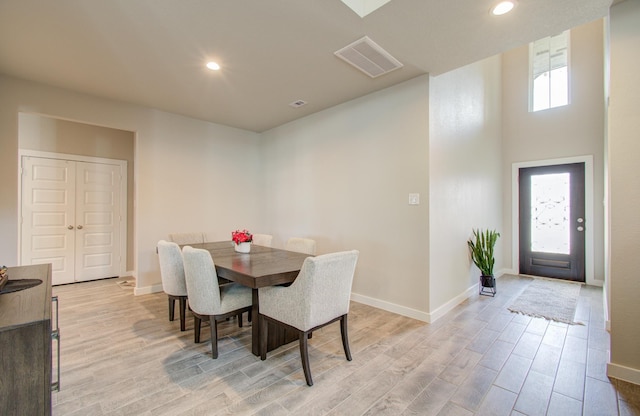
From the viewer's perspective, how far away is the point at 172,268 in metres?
2.61

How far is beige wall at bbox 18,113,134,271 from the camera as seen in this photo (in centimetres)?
420

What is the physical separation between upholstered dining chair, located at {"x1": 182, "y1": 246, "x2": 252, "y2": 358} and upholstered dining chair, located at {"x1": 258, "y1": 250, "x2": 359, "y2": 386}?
1.00 feet

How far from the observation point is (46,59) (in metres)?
2.72

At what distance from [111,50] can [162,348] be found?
2.72 m

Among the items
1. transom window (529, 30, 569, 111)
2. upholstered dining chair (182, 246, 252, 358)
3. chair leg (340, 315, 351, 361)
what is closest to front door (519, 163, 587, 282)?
transom window (529, 30, 569, 111)

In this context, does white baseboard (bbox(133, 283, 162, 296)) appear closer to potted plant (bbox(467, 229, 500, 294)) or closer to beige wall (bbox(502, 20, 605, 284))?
potted plant (bbox(467, 229, 500, 294))

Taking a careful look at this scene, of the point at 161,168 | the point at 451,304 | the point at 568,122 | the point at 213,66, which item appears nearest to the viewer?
the point at 213,66

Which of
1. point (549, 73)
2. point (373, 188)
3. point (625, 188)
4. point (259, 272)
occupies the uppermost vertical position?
point (549, 73)

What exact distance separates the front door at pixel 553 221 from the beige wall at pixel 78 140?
283 inches

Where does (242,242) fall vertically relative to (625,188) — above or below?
below

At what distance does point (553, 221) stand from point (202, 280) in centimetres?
564

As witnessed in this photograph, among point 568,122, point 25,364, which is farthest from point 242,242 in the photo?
point 568,122

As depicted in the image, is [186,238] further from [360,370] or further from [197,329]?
[360,370]

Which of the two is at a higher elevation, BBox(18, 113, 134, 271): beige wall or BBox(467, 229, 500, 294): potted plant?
BBox(18, 113, 134, 271): beige wall
